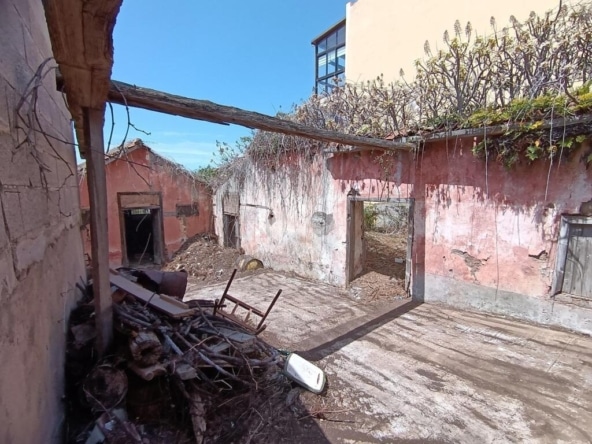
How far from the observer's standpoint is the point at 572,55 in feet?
15.1

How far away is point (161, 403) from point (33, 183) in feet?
6.48

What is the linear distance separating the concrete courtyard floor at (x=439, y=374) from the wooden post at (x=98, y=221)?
209 cm

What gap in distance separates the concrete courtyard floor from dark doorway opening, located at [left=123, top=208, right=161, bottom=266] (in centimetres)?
739

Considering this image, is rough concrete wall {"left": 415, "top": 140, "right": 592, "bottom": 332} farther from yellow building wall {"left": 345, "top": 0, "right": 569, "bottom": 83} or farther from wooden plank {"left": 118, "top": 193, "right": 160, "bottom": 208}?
wooden plank {"left": 118, "top": 193, "right": 160, "bottom": 208}

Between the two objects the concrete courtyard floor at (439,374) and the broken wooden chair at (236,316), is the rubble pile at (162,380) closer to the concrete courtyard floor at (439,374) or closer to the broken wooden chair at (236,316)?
the broken wooden chair at (236,316)

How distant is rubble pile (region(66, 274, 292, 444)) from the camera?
2.33m

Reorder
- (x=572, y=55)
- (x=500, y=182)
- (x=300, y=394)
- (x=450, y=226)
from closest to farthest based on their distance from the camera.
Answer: (x=300, y=394) < (x=572, y=55) < (x=500, y=182) < (x=450, y=226)

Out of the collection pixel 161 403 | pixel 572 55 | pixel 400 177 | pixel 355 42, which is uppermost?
pixel 355 42

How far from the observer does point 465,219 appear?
5324 millimetres

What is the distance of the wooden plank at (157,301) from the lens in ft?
9.96

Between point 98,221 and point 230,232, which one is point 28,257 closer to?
point 98,221

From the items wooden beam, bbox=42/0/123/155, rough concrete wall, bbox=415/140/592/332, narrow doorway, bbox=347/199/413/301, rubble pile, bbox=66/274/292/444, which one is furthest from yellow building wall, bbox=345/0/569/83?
rubble pile, bbox=66/274/292/444

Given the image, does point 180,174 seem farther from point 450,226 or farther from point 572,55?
point 572,55

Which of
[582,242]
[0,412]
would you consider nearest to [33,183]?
[0,412]
